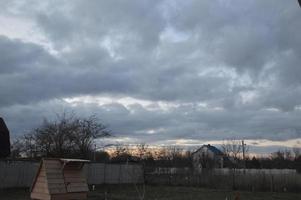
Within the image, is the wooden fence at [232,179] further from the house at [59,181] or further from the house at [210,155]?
the house at [210,155]

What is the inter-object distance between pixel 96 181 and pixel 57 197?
885 inches

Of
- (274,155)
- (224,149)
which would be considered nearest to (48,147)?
(224,149)

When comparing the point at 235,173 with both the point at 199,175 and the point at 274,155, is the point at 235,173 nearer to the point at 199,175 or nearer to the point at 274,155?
the point at 199,175

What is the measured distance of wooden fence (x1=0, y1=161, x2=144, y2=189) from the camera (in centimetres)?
3519

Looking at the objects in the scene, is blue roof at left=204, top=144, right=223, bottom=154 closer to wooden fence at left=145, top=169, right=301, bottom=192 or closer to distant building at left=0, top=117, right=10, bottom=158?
wooden fence at left=145, top=169, right=301, bottom=192

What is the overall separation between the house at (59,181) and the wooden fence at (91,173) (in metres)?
12.4

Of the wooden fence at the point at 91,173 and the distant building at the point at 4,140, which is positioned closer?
the wooden fence at the point at 91,173

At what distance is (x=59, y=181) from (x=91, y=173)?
69.5ft

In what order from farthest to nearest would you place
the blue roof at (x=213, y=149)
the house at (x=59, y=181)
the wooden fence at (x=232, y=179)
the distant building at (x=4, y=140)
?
the blue roof at (x=213, y=149) < the wooden fence at (x=232, y=179) < the distant building at (x=4, y=140) < the house at (x=59, y=181)

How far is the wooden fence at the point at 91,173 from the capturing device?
35.2 meters

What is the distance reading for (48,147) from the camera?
48.7m

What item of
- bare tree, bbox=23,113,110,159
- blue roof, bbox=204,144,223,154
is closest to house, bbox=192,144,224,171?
blue roof, bbox=204,144,223,154

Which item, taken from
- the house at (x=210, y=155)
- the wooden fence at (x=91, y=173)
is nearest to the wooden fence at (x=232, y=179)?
the wooden fence at (x=91, y=173)

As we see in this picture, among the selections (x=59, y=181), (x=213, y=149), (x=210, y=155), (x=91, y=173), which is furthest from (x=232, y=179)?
(x=213, y=149)
